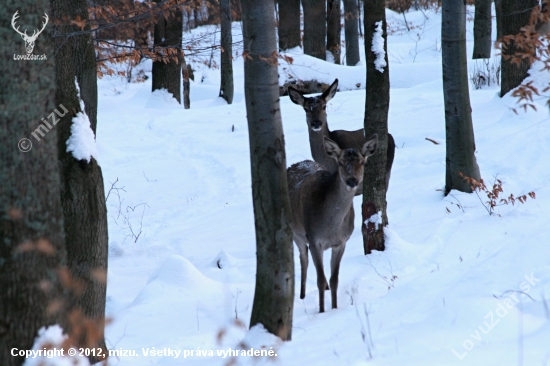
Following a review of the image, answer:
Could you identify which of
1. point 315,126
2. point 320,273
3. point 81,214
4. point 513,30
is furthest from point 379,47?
point 513,30

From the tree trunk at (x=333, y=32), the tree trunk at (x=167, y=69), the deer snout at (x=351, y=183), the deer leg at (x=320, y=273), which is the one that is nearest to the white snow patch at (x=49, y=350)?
the deer leg at (x=320, y=273)

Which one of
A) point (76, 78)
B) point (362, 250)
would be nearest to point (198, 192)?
point (362, 250)

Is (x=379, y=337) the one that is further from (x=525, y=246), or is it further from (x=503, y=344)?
(x=525, y=246)

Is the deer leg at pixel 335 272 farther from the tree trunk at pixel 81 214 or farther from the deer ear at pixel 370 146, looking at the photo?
the tree trunk at pixel 81 214

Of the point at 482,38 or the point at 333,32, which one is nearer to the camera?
the point at 482,38

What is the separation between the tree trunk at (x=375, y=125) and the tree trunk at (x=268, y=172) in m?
3.19

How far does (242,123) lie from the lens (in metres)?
16.3

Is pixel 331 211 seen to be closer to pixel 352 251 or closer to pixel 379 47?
pixel 352 251

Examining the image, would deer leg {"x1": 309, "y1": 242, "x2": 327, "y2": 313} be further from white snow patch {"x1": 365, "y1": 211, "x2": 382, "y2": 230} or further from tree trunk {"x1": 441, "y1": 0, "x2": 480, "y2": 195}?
tree trunk {"x1": 441, "y1": 0, "x2": 480, "y2": 195}

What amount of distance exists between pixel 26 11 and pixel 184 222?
296 inches

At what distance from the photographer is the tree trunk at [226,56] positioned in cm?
1836

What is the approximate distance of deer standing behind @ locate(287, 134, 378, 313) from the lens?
673 cm

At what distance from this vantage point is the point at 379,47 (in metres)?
7.52

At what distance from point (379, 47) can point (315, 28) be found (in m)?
15.6
